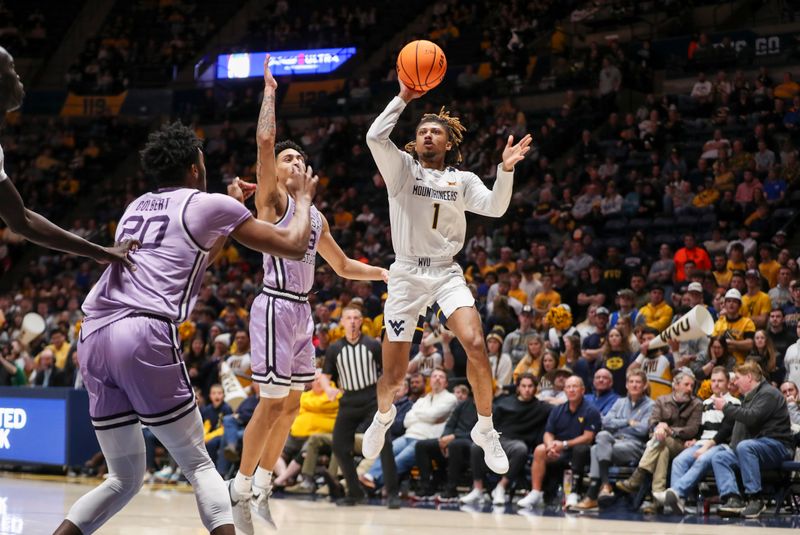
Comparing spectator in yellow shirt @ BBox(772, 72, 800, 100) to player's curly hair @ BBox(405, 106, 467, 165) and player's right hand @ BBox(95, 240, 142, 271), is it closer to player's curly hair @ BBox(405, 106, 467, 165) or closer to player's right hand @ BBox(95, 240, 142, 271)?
player's curly hair @ BBox(405, 106, 467, 165)

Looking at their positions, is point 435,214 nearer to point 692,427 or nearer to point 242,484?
point 242,484

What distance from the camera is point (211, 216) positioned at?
5.18m

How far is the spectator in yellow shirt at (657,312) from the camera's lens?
44.6 feet

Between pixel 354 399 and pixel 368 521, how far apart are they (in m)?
2.15

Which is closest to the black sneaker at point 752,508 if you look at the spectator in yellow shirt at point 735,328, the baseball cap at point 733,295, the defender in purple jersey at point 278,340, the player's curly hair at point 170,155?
the spectator in yellow shirt at point 735,328

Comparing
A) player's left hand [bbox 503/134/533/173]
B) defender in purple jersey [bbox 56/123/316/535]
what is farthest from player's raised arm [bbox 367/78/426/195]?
defender in purple jersey [bbox 56/123/316/535]

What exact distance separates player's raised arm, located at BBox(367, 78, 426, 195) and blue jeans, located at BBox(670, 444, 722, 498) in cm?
476

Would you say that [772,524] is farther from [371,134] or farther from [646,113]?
[646,113]

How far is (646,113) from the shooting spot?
20.0m

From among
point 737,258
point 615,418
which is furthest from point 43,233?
point 737,258

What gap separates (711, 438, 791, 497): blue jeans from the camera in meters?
10.6

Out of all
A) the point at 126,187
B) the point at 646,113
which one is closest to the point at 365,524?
the point at 646,113

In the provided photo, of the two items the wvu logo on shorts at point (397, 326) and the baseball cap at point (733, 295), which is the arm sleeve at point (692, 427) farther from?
the wvu logo on shorts at point (397, 326)

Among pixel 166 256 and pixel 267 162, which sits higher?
pixel 267 162
